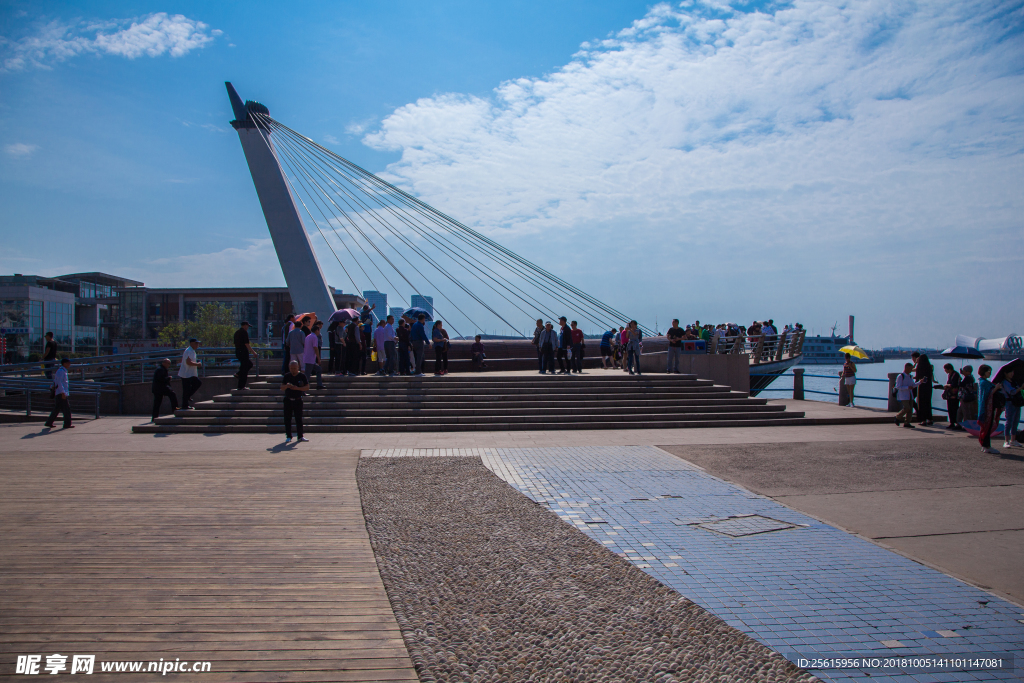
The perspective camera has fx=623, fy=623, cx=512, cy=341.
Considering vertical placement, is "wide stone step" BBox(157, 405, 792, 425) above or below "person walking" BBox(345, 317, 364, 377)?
below

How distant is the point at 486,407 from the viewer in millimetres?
12984

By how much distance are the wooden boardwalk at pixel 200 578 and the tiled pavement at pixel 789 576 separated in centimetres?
199

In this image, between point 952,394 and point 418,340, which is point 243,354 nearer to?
point 418,340

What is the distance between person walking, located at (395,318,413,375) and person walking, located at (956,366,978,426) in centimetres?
1173

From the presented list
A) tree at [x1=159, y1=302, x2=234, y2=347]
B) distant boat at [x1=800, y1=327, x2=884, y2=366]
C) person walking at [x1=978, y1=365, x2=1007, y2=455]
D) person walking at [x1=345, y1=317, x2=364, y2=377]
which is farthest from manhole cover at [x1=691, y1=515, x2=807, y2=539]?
distant boat at [x1=800, y1=327, x2=884, y2=366]

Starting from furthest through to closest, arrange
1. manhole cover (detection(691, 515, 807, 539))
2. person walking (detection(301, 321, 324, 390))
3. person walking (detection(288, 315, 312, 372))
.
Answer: person walking (detection(301, 321, 324, 390)) < person walking (detection(288, 315, 312, 372)) < manhole cover (detection(691, 515, 807, 539))

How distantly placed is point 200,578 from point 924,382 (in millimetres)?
13070

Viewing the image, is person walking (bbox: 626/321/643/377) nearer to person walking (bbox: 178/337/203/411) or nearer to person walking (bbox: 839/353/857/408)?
person walking (bbox: 839/353/857/408)

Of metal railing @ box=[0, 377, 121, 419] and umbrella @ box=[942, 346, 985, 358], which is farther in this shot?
umbrella @ box=[942, 346, 985, 358]

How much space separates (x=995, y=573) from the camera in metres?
4.28

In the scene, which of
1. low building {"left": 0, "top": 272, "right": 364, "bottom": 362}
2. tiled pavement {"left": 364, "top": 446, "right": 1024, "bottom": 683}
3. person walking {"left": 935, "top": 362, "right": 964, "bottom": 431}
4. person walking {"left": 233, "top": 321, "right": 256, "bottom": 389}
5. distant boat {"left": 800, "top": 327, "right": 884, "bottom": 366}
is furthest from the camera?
distant boat {"left": 800, "top": 327, "right": 884, "bottom": 366}

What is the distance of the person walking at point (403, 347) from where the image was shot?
15906 millimetres

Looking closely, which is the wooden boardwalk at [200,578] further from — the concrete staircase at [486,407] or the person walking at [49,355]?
the person walking at [49,355]

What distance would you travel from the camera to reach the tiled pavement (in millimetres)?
3275
